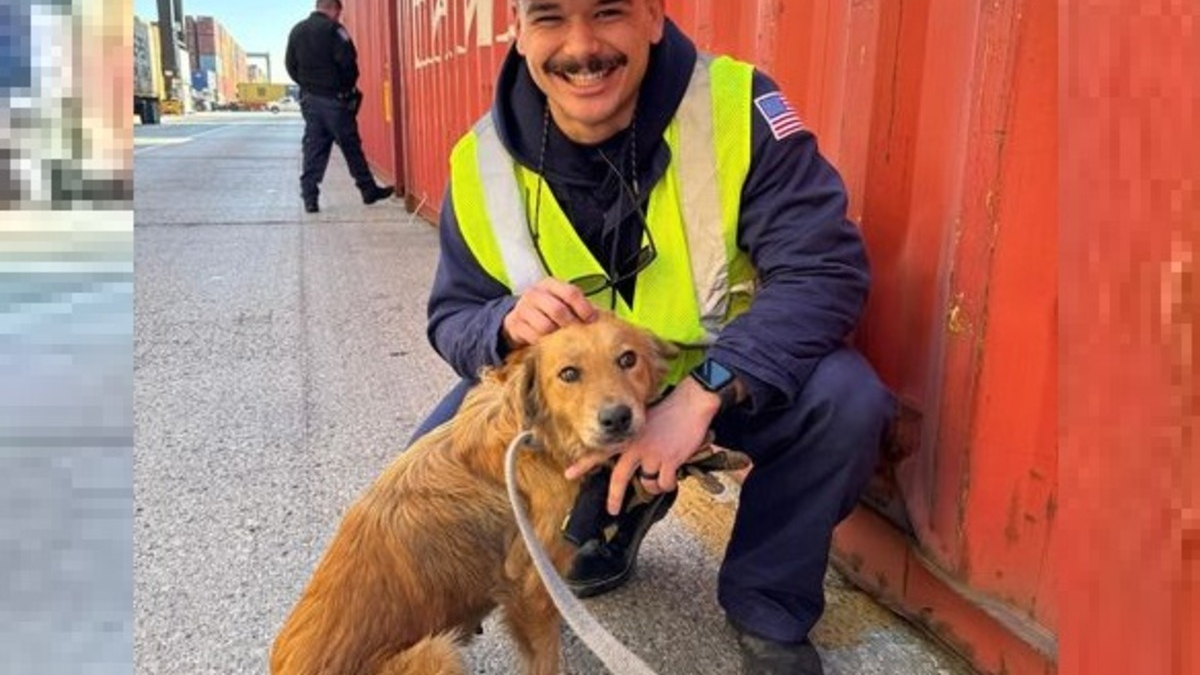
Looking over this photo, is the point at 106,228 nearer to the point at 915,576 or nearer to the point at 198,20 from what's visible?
the point at 915,576

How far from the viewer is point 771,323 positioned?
194 cm

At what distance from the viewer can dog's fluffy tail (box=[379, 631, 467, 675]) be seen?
171 cm

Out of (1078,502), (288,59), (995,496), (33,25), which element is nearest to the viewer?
(33,25)

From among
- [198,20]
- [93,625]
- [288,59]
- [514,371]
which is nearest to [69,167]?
[93,625]

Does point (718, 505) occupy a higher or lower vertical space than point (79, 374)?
lower

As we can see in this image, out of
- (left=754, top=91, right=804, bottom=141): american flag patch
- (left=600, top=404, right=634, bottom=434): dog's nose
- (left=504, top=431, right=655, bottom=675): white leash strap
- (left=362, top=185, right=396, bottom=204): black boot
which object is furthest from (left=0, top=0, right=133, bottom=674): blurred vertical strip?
(left=362, top=185, right=396, bottom=204): black boot

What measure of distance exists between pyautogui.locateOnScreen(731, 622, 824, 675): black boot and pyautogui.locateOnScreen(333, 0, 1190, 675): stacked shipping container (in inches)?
13.8

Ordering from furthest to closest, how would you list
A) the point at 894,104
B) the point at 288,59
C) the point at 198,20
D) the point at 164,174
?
the point at 198,20
the point at 164,174
the point at 288,59
the point at 894,104

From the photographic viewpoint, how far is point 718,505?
10.0 feet

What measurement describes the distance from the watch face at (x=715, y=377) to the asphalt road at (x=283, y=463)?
78 cm

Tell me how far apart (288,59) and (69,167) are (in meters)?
11.1

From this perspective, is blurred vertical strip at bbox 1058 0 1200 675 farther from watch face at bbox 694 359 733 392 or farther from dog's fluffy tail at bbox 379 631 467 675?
dog's fluffy tail at bbox 379 631 467 675

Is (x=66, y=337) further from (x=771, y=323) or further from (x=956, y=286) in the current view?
(x=956, y=286)

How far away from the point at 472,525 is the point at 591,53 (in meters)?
1.07
